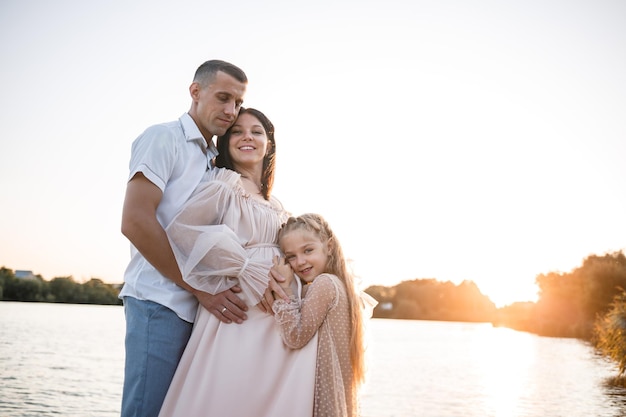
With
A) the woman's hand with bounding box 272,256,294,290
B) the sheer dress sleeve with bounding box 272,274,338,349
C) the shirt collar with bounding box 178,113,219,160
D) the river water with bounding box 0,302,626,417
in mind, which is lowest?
the river water with bounding box 0,302,626,417

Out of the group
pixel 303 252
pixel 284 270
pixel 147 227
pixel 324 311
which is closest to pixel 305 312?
pixel 324 311

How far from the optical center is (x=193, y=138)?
3.23 metres

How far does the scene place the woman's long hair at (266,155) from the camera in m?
3.64

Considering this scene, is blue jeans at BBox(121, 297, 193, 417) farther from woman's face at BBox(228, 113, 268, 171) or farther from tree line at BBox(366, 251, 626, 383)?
tree line at BBox(366, 251, 626, 383)

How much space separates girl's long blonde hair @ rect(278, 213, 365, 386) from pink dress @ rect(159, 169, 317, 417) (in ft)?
0.95

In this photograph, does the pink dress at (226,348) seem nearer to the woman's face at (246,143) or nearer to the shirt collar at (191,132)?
the shirt collar at (191,132)

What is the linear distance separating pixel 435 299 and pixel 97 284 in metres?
53.4

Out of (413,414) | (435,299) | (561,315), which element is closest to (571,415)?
(413,414)

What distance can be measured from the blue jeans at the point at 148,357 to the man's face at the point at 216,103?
102 cm

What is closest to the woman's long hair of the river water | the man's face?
the man's face

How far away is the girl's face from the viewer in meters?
3.29

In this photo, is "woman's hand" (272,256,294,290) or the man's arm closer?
the man's arm

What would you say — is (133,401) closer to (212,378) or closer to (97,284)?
(212,378)

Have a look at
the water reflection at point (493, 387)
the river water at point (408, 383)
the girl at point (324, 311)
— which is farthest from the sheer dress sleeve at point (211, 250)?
the river water at point (408, 383)
